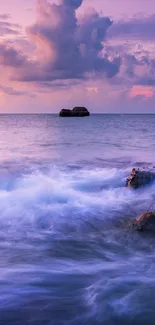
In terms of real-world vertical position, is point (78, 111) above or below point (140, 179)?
above

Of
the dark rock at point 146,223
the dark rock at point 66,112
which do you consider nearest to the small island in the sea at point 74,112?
the dark rock at point 66,112

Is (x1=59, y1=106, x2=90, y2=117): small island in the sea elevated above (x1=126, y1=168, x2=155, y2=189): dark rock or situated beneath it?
elevated above

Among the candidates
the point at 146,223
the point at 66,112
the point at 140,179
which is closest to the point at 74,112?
the point at 66,112

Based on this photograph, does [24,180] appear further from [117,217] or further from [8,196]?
[117,217]

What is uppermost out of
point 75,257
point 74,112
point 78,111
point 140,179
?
point 78,111

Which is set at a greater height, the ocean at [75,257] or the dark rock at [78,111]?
the dark rock at [78,111]

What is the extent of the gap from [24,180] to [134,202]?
5460 millimetres

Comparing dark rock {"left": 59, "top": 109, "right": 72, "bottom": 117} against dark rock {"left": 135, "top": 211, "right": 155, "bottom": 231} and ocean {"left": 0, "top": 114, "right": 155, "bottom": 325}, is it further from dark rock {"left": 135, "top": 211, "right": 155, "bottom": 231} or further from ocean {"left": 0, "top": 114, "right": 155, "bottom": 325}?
dark rock {"left": 135, "top": 211, "right": 155, "bottom": 231}

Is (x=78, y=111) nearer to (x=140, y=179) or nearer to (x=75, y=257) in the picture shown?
(x=140, y=179)

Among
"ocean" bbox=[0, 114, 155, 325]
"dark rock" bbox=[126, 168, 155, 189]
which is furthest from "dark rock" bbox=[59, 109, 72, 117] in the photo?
"dark rock" bbox=[126, 168, 155, 189]

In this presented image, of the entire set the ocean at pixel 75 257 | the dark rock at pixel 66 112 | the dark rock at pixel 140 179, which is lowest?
the ocean at pixel 75 257

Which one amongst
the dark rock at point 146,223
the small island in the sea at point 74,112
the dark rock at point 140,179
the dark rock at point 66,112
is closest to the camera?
the dark rock at point 146,223

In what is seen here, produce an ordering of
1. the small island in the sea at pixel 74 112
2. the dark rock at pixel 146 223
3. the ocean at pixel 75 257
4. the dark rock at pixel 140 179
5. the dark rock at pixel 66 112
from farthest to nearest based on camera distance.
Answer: the dark rock at pixel 66 112 → the small island in the sea at pixel 74 112 → the dark rock at pixel 140 179 → the dark rock at pixel 146 223 → the ocean at pixel 75 257

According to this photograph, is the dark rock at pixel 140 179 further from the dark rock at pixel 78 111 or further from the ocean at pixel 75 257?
the dark rock at pixel 78 111
